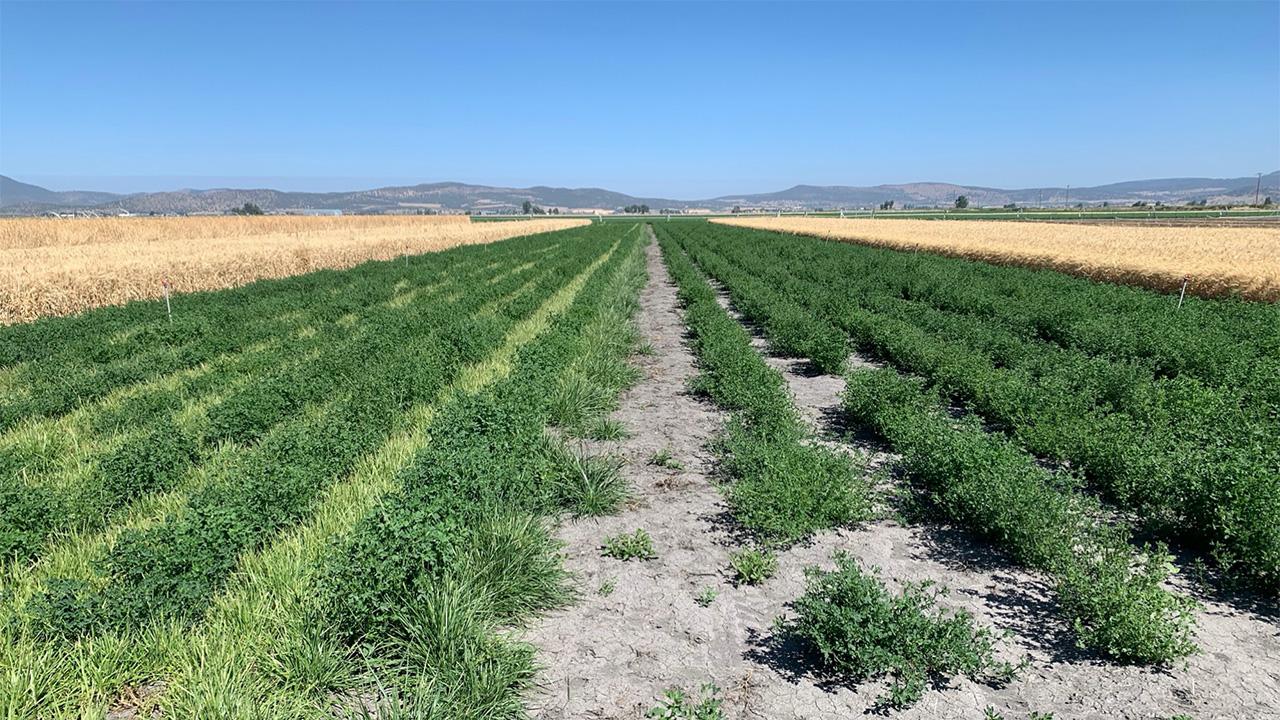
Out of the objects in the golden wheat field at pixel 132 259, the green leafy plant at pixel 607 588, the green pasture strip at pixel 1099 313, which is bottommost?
the green leafy plant at pixel 607 588

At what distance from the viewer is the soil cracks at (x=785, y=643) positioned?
141 inches

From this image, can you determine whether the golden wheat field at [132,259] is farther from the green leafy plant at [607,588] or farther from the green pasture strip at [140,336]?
the green leafy plant at [607,588]

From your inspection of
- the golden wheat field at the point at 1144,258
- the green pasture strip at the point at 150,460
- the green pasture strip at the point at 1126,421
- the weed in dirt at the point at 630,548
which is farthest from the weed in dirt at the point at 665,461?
the golden wheat field at the point at 1144,258

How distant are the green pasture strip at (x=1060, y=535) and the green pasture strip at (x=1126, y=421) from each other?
1.46ft

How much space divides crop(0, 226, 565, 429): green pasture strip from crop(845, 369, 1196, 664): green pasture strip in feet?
34.2

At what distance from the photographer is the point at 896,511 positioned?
589 cm

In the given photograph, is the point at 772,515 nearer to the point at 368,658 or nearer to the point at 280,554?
the point at 368,658

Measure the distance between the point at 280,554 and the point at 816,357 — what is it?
8.92 meters

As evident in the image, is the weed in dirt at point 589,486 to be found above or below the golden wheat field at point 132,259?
below

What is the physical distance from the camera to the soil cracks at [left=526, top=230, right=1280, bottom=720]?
3.58 metres

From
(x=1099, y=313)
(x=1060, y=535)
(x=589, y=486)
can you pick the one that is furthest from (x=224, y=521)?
(x=1099, y=313)

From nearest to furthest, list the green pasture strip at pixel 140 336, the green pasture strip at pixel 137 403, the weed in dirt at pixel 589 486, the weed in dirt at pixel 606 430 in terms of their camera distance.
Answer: the weed in dirt at pixel 589 486
the green pasture strip at pixel 137 403
the weed in dirt at pixel 606 430
the green pasture strip at pixel 140 336

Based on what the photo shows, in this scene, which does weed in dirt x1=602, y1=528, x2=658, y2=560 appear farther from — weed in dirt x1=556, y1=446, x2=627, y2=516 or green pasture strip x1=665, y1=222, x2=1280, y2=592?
green pasture strip x1=665, y1=222, x2=1280, y2=592

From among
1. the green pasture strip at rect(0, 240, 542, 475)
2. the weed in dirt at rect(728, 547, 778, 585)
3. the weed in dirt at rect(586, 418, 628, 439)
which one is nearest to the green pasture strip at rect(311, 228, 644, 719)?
the weed in dirt at rect(728, 547, 778, 585)
